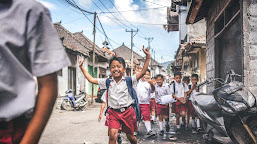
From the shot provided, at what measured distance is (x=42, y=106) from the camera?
1.05 m

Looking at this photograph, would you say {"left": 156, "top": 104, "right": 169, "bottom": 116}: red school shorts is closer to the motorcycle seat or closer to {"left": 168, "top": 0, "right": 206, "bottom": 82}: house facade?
the motorcycle seat

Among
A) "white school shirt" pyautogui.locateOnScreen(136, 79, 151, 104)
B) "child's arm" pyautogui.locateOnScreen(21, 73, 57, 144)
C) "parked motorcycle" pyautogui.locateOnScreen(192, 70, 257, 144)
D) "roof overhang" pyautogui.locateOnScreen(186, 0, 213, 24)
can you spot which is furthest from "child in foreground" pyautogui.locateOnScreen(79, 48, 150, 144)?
"roof overhang" pyautogui.locateOnScreen(186, 0, 213, 24)

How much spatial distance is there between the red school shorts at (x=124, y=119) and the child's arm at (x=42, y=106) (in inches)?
121

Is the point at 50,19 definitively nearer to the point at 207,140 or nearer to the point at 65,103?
the point at 207,140

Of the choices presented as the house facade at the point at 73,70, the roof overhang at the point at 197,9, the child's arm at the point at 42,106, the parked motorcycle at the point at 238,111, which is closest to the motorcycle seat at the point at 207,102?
the parked motorcycle at the point at 238,111

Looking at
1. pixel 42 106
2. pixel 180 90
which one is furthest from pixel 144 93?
pixel 42 106

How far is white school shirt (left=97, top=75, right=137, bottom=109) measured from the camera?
412 cm

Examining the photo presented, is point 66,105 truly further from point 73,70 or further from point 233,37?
point 233,37

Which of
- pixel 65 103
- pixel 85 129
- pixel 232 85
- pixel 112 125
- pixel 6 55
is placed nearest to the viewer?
→ pixel 6 55

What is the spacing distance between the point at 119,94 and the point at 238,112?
6.12 ft

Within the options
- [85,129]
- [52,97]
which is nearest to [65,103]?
[85,129]

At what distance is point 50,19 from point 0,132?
52 centimetres

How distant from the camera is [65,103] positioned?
1220 centimetres

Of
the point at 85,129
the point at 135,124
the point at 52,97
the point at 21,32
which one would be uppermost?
the point at 21,32
